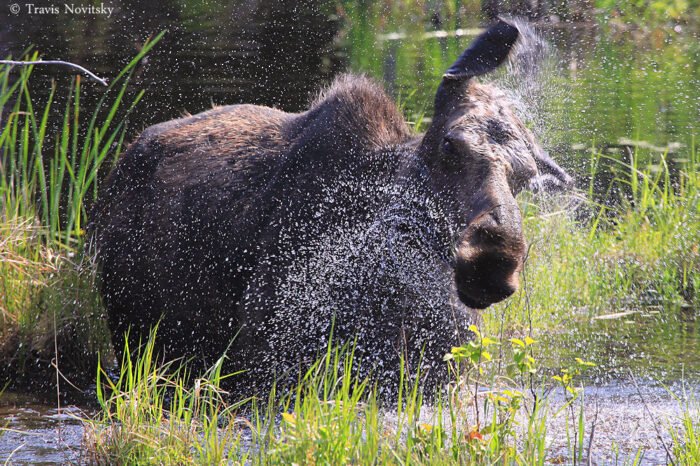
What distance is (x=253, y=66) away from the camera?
13.3m

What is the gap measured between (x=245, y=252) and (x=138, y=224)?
92 cm

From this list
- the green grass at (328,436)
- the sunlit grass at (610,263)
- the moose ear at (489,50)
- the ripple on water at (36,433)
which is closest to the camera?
the green grass at (328,436)

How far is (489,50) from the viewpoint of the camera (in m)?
4.68

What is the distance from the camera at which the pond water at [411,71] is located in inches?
239

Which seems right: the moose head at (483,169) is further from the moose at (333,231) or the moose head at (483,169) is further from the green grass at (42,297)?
the green grass at (42,297)

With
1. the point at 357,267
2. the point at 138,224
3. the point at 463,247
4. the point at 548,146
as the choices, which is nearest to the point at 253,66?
the point at 548,146

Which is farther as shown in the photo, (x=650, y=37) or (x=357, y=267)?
(x=650, y=37)

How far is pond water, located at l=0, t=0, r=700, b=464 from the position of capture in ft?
19.9

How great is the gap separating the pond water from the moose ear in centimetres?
30

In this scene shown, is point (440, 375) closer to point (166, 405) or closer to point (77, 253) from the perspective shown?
point (166, 405)

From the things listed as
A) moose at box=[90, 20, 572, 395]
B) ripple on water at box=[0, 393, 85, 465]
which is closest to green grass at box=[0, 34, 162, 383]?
moose at box=[90, 20, 572, 395]

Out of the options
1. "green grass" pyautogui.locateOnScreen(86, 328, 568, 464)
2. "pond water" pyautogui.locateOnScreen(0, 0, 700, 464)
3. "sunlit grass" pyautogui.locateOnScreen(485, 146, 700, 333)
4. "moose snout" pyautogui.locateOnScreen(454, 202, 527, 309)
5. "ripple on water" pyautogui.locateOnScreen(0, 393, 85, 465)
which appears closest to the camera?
"green grass" pyautogui.locateOnScreen(86, 328, 568, 464)

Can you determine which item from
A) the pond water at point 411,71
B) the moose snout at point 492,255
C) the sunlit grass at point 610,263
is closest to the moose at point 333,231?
the moose snout at point 492,255

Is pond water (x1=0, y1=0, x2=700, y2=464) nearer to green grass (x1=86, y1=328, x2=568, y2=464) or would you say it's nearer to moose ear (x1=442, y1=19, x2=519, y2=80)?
moose ear (x1=442, y1=19, x2=519, y2=80)
